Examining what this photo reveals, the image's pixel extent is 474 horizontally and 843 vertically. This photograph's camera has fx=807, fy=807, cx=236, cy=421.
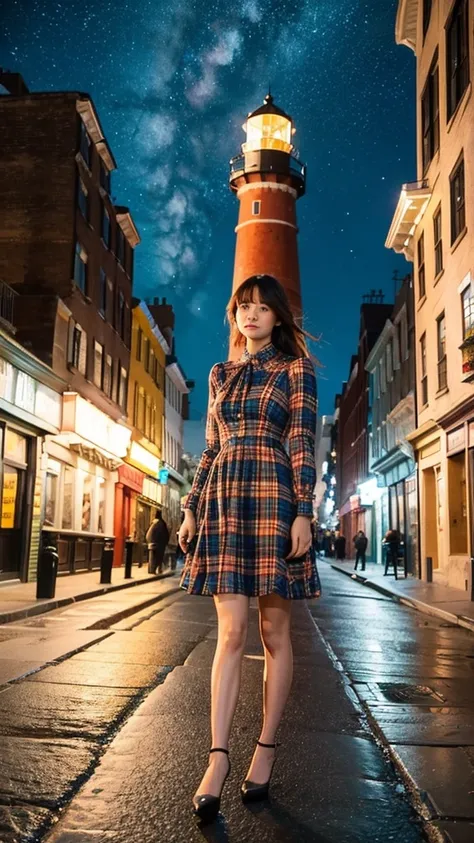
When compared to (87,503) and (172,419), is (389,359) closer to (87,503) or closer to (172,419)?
(87,503)

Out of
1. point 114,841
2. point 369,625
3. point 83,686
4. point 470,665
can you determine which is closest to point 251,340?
point 114,841

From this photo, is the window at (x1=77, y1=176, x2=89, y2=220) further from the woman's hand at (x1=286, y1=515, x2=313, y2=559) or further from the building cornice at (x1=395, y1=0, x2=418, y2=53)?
the woman's hand at (x1=286, y1=515, x2=313, y2=559)

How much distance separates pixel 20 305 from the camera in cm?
2203

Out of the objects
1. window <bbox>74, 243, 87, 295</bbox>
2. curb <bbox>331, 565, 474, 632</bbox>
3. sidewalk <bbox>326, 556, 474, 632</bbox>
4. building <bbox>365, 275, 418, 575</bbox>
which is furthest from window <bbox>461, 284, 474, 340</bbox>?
window <bbox>74, 243, 87, 295</bbox>

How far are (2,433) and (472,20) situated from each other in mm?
13578

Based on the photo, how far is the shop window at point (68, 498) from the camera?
76.1ft

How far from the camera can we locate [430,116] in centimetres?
2361

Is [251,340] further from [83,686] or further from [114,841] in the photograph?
[83,686]

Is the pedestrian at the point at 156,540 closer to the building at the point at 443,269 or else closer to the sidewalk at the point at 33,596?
the sidewalk at the point at 33,596

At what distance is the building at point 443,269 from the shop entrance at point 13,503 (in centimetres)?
991

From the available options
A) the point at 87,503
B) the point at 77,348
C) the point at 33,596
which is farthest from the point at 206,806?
the point at 87,503

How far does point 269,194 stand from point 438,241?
18.8m

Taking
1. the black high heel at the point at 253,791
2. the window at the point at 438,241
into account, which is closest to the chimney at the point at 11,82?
the window at the point at 438,241

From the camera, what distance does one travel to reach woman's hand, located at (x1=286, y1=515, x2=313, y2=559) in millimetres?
3303
